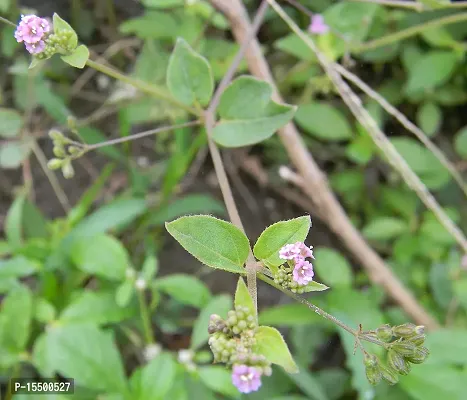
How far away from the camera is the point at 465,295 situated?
5.55ft

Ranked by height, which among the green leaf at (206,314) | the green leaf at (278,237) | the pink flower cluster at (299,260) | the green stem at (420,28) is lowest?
the pink flower cluster at (299,260)

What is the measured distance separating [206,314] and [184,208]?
17.9 inches

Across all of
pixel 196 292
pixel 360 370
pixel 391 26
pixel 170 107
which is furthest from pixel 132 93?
pixel 360 370

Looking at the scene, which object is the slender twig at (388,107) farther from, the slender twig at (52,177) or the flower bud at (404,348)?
the slender twig at (52,177)

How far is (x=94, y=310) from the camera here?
154 cm

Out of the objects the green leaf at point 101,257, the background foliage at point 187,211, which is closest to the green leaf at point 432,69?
the background foliage at point 187,211

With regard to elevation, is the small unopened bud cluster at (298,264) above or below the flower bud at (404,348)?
above

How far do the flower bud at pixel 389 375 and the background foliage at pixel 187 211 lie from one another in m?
0.62

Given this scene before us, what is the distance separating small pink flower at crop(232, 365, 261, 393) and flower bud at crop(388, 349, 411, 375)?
0.26 meters

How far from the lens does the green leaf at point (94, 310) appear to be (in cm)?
153

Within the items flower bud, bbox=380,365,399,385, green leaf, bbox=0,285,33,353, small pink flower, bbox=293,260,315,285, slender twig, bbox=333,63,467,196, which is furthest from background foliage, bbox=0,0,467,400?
small pink flower, bbox=293,260,315,285

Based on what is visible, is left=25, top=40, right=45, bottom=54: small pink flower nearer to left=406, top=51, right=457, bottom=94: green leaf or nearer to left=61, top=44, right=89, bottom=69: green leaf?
left=61, top=44, right=89, bottom=69: green leaf

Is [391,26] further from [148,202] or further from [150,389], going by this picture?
[150,389]

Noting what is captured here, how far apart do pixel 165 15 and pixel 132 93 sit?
0.30m
